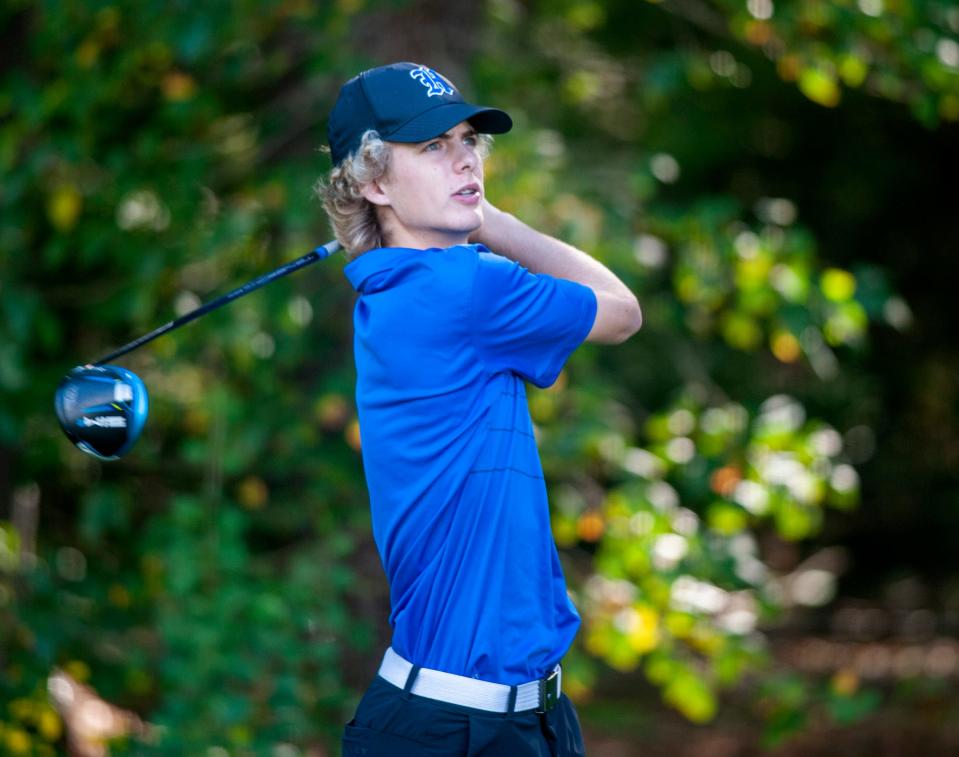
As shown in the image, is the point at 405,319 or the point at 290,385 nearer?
the point at 405,319

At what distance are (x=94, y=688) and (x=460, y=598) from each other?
317 centimetres

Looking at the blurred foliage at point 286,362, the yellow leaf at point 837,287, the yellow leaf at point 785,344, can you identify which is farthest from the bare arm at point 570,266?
the yellow leaf at point 785,344

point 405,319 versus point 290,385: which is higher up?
point 405,319

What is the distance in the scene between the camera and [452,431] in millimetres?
2506

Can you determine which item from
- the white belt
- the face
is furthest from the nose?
the white belt

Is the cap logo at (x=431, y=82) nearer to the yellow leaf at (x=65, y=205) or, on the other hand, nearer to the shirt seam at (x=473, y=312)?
the shirt seam at (x=473, y=312)

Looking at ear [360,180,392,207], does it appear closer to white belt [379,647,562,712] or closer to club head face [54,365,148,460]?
club head face [54,365,148,460]

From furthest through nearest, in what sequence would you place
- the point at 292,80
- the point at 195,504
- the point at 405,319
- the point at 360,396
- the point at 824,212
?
the point at 824,212 < the point at 292,80 < the point at 195,504 < the point at 360,396 < the point at 405,319

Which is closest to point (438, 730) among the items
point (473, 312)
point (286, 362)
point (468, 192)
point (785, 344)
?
point (473, 312)

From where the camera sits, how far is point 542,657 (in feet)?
8.25

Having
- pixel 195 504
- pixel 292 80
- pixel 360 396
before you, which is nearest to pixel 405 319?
pixel 360 396

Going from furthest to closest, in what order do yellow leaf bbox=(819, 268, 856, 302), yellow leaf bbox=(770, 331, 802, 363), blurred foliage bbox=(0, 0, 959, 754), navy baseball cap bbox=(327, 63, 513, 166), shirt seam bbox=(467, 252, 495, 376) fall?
yellow leaf bbox=(770, 331, 802, 363) → yellow leaf bbox=(819, 268, 856, 302) → blurred foliage bbox=(0, 0, 959, 754) → navy baseball cap bbox=(327, 63, 513, 166) → shirt seam bbox=(467, 252, 495, 376)

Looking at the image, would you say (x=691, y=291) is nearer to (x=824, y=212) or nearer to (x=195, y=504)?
(x=195, y=504)

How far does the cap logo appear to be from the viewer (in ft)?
8.48
